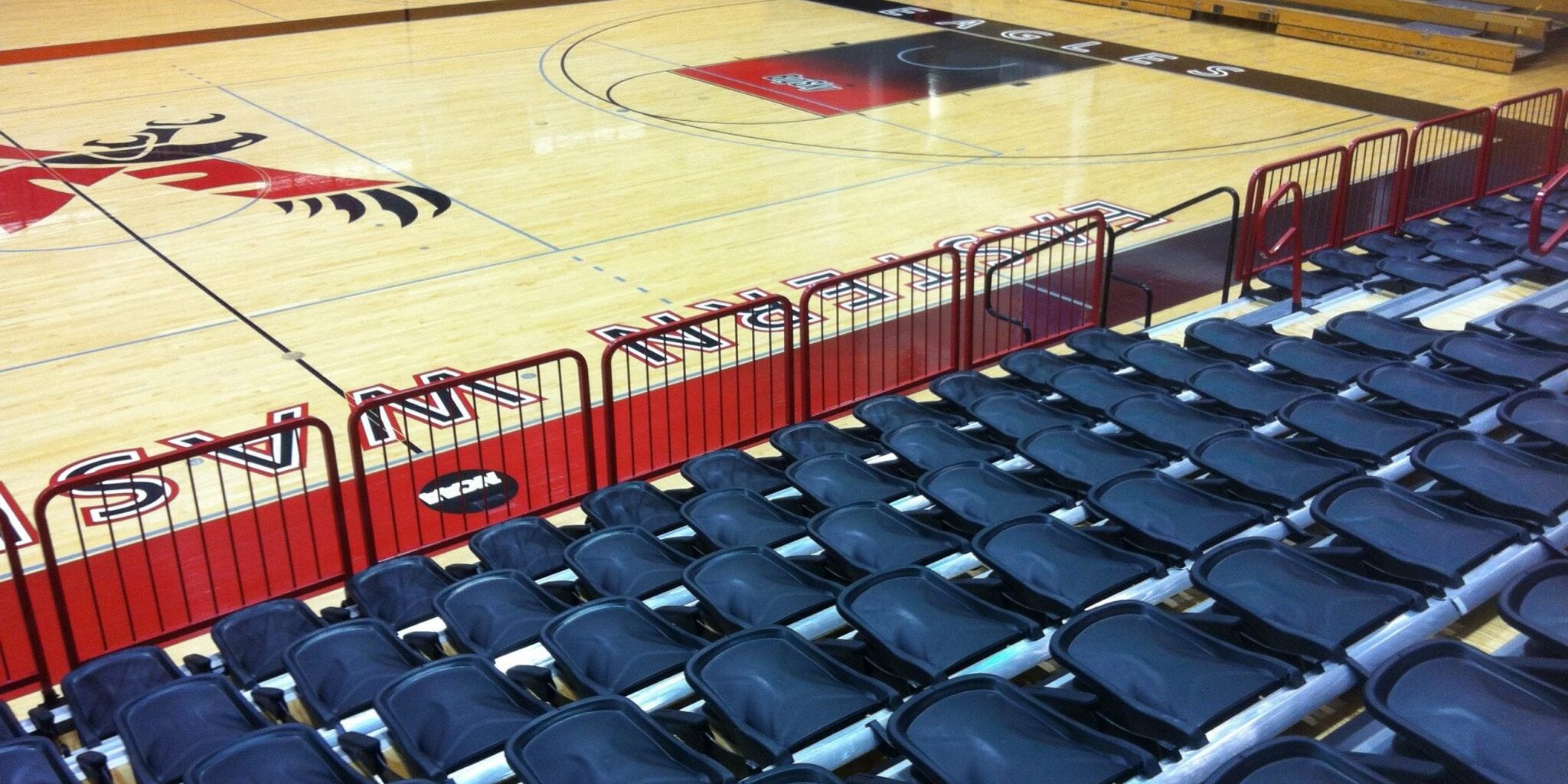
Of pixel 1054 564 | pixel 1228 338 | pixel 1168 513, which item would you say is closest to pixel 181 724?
pixel 1054 564

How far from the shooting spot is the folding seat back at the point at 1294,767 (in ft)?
10.8

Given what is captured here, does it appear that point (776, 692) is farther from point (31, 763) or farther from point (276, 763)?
point (31, 763)

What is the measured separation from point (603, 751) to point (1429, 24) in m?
20.9

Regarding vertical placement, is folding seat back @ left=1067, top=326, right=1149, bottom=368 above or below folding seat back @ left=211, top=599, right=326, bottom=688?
above

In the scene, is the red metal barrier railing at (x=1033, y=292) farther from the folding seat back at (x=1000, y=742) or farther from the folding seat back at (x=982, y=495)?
the folding seat back at (x=1000, y=742)

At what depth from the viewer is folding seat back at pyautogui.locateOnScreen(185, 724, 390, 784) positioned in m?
3.59

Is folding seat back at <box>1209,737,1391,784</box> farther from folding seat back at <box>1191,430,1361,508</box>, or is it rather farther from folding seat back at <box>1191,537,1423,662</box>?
folding seat back at <box>1191,430,1361,508</box>

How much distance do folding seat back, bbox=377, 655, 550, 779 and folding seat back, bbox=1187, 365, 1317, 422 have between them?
152 inches

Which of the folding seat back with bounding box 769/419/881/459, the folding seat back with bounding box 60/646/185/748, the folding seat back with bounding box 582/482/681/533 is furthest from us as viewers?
the folding seat back with bounding box 769/419/881/459

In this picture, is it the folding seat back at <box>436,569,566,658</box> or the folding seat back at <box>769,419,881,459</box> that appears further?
the folding seat back at <box>769,419,881,459</box>

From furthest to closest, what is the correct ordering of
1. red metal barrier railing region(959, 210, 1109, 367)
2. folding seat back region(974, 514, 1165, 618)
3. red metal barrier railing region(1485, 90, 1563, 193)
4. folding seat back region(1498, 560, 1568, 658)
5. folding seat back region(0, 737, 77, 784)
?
red metal barrier railing region(1485, 90, 1563, 193) < red metal barrier railing region(959, 210, 1109, 367) < folding seat back region(974, 514, 1165, 618) < folding seat back region(1498, 560, 1568, 658) < folding seat back region(0, 737, 77, 784)

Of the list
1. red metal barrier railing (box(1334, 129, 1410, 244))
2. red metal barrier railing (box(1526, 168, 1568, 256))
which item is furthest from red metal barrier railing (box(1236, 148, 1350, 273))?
red metal barrier railing (box(1526, 168, 1568, 256))

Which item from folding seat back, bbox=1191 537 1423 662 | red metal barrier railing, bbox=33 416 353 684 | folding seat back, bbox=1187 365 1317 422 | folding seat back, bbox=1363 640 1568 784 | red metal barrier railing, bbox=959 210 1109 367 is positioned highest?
folding seat back, bbox=1363 640 1568 784

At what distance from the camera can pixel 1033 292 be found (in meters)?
10.3
